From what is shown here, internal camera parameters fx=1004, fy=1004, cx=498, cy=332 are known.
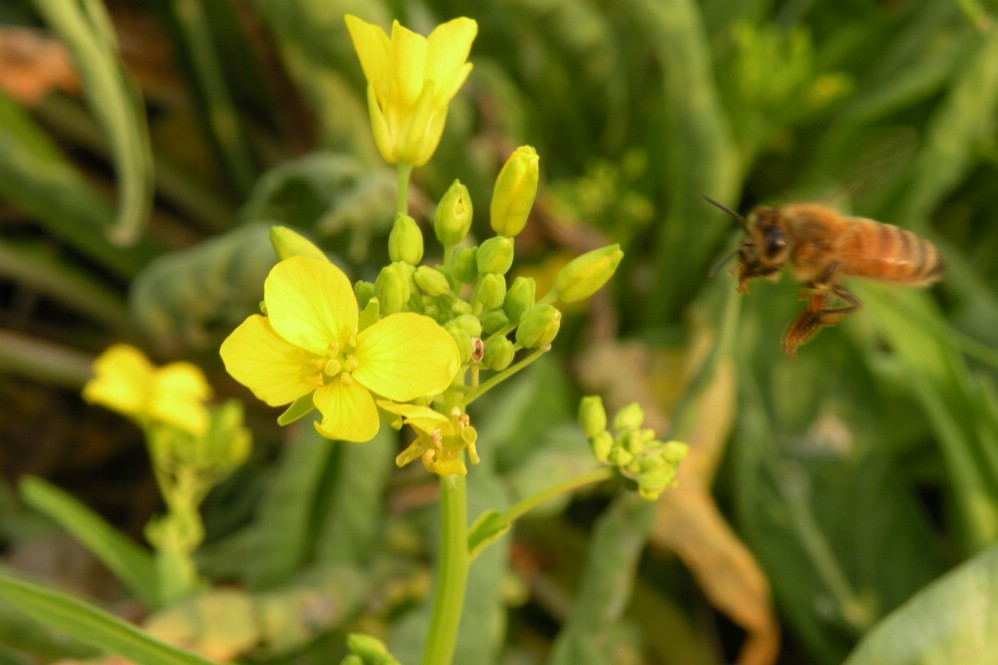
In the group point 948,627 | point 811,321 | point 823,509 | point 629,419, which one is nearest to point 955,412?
point 823,509

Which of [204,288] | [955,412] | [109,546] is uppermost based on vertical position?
[204,288]

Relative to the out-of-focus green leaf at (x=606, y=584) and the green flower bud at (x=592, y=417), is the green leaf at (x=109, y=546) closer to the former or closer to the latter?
the out-of-focus green leaf at (x=606, y=584)

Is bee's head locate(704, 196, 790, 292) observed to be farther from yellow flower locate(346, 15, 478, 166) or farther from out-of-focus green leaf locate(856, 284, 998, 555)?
out-of-focus green leaf locate(856, 284, 998, 555)

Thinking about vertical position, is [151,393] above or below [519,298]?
above

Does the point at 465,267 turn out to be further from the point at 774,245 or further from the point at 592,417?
the point at 774,245

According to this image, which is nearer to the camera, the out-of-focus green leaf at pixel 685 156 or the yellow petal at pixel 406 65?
the yellow petal at pixel 406 65

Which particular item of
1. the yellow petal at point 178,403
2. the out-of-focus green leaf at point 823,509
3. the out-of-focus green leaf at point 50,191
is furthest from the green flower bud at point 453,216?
the out-of-focus green leaf at point 50,191
